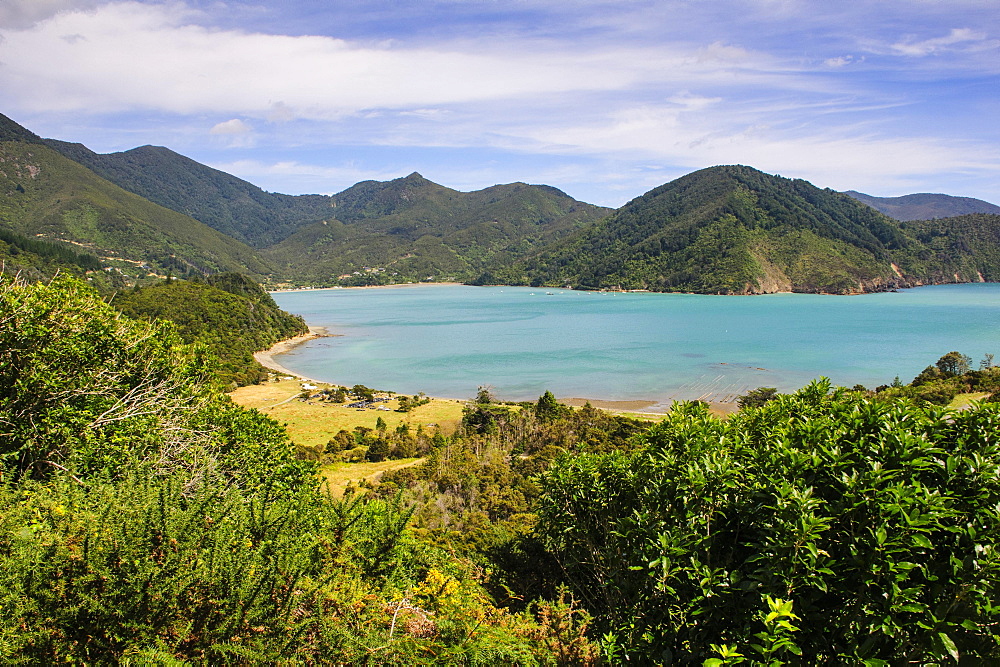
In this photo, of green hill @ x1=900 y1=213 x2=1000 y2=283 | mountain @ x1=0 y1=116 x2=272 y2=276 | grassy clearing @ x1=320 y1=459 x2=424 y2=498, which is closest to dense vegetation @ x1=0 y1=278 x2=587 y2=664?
grassy clearing @ x1=320 y1=459 x2=424 y2=498

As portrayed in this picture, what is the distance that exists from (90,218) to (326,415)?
138627 millimetres

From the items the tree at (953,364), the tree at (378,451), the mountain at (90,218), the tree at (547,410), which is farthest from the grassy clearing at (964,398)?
the mountain at (90,218)

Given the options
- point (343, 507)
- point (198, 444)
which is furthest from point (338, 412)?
point (343, 507)

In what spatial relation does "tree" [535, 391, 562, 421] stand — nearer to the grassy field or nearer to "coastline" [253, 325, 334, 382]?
the grassy field

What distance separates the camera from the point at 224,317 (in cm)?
6381

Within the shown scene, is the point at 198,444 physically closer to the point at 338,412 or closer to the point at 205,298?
the point at 338,412

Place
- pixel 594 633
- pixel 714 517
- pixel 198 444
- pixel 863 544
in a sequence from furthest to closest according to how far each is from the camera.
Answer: pixel 198 444
pixel 594 633
pixel 714 517
pixel 863 544

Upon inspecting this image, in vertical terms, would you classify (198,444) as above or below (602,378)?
above

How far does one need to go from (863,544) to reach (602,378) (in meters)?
42.7

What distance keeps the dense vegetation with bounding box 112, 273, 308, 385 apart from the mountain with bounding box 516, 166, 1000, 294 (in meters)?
102

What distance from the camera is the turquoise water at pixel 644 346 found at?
146 feet

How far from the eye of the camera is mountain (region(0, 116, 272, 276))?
124500 millimetres

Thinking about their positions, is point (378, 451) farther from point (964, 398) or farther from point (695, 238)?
point (695, 238)

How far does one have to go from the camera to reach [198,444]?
9.41m
